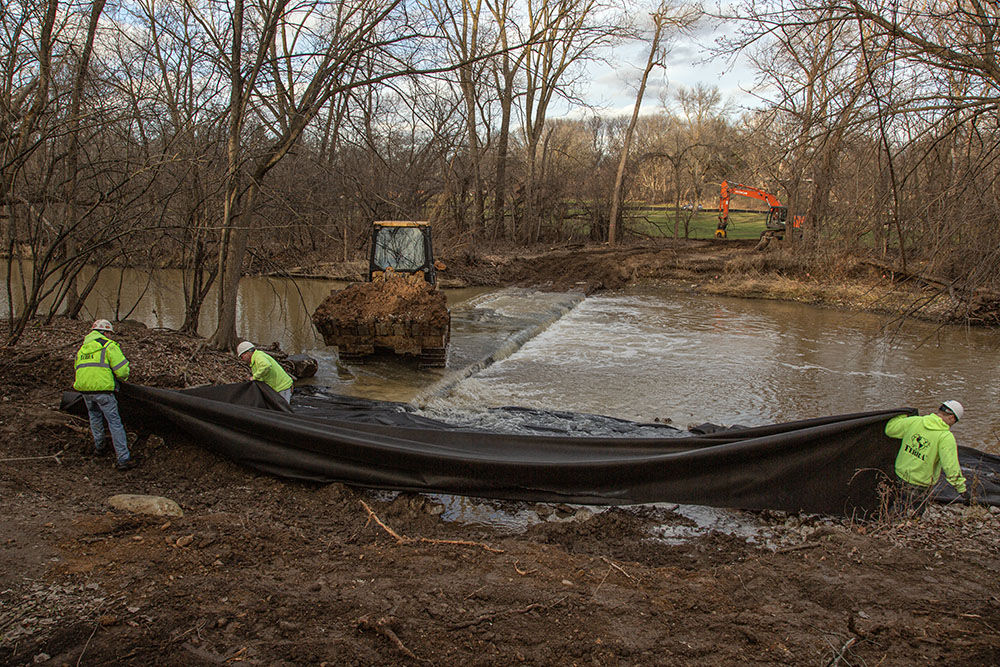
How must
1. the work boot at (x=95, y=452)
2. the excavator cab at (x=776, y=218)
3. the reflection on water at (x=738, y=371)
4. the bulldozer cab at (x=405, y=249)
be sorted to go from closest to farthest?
the work boot at (x=95, y=452), the reflection on water at (x=738, y=371), the bulldozer cab at (x=405, y=249), the excavator cab at (x=776, y=218)

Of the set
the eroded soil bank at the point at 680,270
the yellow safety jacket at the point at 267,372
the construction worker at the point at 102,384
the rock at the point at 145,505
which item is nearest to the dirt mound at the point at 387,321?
the yellow safety jacket at the point at 267,372

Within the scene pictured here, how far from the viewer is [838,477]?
6.37m

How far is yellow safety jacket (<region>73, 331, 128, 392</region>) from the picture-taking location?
6605mm

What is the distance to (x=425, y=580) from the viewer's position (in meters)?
4.68

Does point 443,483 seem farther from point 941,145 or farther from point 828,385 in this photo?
point 828,385

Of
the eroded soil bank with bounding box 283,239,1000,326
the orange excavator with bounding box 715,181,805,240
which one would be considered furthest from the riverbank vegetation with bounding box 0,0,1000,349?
the orange excavator with bounding box 715,181,805,240

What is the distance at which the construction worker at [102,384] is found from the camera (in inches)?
260

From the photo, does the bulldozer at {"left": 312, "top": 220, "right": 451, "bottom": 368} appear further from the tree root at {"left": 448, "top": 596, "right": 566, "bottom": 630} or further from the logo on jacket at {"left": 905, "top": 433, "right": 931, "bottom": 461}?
the tree root at {"left": 448, "top": 596, "right": 566, "bottom": 630}

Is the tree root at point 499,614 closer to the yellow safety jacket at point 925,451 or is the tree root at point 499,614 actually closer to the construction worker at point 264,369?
the yellow safety jacket at point 925,451

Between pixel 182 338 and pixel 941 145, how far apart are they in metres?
11.4

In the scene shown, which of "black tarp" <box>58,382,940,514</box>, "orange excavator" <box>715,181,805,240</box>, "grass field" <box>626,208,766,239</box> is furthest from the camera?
"grass field" <box>626,208,766,239</box>

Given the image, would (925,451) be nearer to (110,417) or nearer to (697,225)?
(110,417)

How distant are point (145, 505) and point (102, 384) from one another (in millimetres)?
1650

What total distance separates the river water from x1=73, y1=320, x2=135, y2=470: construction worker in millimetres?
3878
